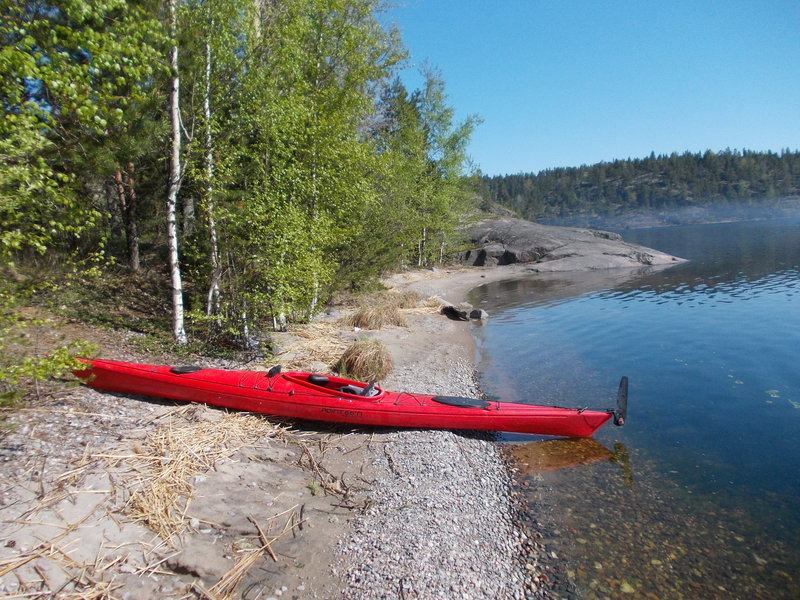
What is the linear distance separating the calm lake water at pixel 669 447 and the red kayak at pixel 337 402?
0.54 metres

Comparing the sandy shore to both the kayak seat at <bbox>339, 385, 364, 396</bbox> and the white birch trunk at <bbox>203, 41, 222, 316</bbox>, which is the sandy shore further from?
the white birch trunk at <bbox>203, 41, 222, 316</bbox>

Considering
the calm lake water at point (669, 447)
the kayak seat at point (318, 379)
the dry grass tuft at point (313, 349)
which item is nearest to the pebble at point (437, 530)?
the calm lake water at point (669, 447)

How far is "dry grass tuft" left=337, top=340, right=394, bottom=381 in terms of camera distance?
9883mm

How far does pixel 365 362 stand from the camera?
32.7 feet

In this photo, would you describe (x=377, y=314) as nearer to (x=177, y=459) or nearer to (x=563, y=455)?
(x=563, y=455)

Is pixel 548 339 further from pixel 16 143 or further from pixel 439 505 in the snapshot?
pixel 16 143

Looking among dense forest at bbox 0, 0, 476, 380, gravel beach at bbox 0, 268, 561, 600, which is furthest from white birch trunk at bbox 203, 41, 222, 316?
gravel beach at bbox 0, 268, 561, 600

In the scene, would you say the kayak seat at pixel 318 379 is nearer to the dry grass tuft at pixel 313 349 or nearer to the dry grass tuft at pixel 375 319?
the dry grass tuft at pixel 313 349

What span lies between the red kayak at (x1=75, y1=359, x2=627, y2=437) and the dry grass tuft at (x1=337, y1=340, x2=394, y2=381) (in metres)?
2.02

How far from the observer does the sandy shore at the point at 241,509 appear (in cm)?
426

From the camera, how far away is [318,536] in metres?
5.03

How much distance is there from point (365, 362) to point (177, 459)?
4.67 metres

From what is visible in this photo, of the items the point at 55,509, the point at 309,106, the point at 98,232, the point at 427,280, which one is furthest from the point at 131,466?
the point at 427,280

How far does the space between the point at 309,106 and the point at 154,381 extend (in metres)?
8.56
